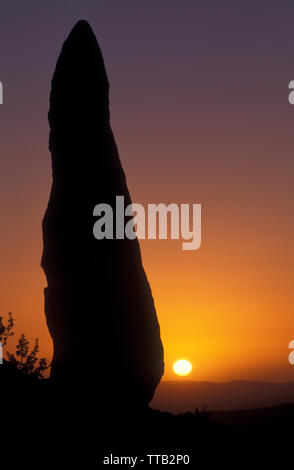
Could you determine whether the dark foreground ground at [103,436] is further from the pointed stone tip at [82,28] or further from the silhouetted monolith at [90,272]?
the pointed stone tip at [82,28]

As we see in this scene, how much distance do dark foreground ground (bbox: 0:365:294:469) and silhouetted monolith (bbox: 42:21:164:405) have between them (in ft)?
2.96

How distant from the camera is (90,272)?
2025 cm

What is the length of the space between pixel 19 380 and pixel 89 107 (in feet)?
28.5

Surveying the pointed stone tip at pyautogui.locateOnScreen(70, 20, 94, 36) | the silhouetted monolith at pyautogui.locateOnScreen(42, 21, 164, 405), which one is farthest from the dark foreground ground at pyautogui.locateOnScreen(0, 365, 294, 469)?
the pointed stone tip at pyautogui.locateOnScreen(70, 20, 94, 36)

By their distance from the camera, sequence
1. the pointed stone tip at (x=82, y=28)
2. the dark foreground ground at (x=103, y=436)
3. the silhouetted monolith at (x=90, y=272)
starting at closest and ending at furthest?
the dark foreground ground at (x=103, y=436)
the silhouetted monolith at (x=90, y=272)
the pointed stone tip at (x=82, y=28)

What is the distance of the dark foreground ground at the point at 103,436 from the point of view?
1606cm

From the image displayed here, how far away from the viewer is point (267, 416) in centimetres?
3000

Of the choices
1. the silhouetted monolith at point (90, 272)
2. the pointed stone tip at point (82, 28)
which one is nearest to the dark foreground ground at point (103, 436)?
the silhouetted monolith at point (90, 272)

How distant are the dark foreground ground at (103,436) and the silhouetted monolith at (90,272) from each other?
902mm

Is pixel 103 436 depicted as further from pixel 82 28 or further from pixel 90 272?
pixel 82 28

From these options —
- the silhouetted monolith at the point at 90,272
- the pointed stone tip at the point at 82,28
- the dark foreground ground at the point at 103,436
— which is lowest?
the dark foreground ground at the point at 103,436

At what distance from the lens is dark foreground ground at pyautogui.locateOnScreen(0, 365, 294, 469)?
16062 mm
